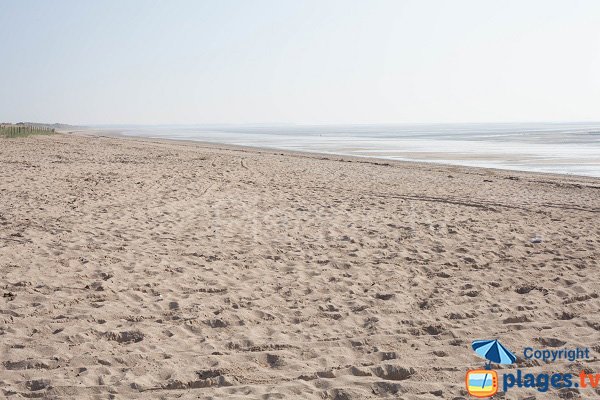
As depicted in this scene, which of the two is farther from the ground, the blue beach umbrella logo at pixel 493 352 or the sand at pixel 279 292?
the sand at pixel 279 292

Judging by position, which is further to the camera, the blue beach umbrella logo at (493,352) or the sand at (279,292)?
the blue beach umbrella logo at (493,352)

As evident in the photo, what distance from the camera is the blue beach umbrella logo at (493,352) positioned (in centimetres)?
466

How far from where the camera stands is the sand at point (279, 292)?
14.1ft

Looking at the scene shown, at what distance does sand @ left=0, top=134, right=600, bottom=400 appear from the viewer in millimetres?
4312

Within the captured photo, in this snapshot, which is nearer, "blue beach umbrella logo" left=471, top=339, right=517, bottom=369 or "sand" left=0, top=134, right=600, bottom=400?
"sand" left=0, top=134, right=600, bottom=400

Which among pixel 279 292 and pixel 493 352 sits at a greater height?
pixel 279 292

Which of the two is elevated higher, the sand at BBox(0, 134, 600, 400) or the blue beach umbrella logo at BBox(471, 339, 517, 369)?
the sand at BBox(0, 134, 600, 400)

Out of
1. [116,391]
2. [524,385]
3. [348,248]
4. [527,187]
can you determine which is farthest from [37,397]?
[527,187]

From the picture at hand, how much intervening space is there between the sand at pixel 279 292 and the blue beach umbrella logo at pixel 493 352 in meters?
0.09

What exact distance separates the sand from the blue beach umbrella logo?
0.09 meters

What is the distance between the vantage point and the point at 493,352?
4.79 metres

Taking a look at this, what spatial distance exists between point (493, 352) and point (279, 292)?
241 cm

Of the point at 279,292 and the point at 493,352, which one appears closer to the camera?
the point at 493,352

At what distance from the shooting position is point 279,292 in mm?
6266
